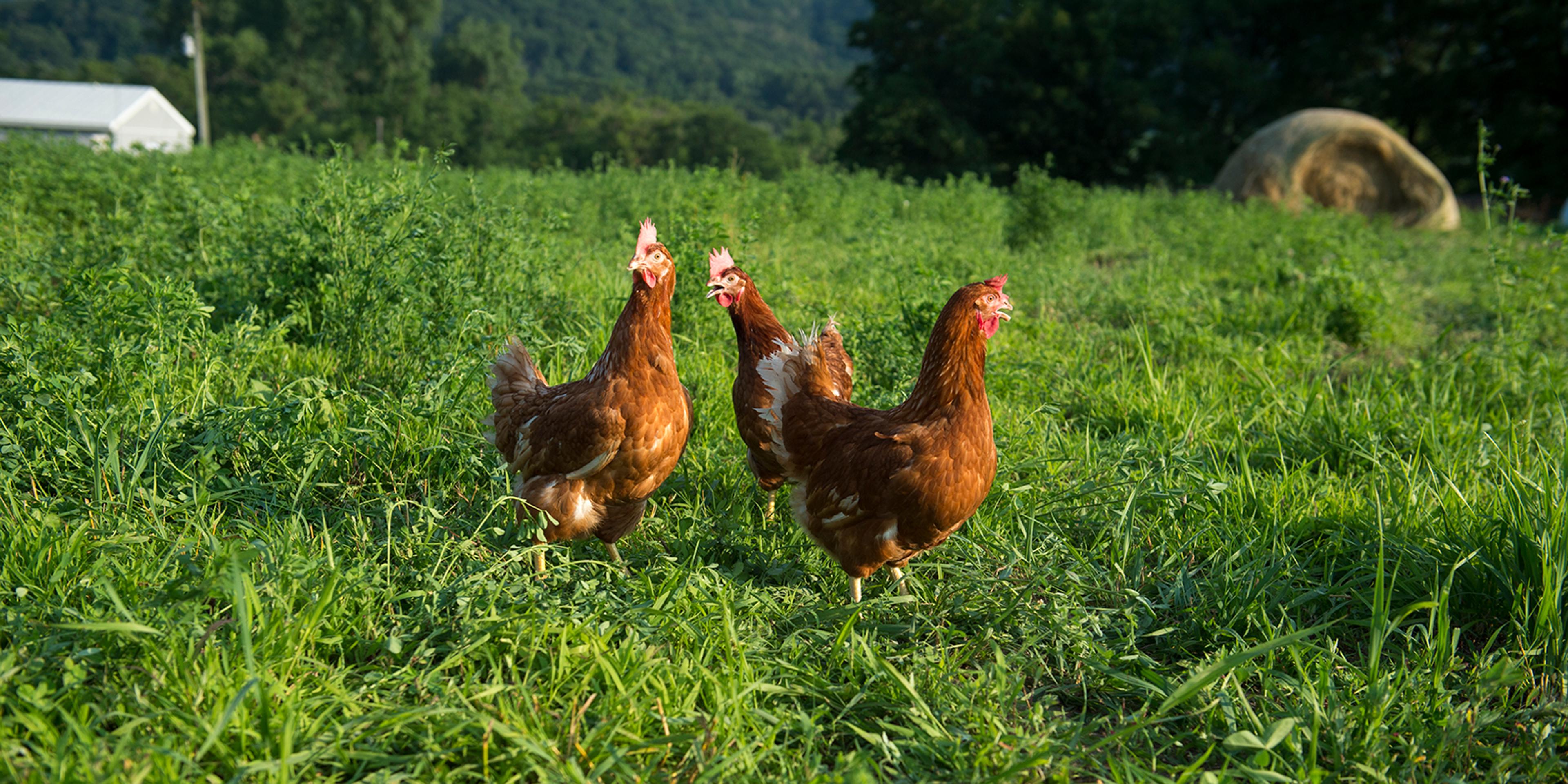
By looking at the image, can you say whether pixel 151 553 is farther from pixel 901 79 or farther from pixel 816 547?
pixel 901 79

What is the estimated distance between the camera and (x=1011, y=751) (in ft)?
5.97

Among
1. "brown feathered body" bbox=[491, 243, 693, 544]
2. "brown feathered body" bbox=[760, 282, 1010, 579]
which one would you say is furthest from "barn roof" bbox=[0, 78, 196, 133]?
"brown feathered body" bbox=[760, 282, 1010, 579]

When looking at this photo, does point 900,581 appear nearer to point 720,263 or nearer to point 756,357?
point 756,357

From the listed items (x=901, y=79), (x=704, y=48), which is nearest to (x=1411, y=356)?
(x=901, y=79)

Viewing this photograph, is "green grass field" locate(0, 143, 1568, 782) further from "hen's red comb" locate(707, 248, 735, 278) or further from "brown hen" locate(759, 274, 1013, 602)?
"hen's red comb" locate(707, 248, 735, 278)

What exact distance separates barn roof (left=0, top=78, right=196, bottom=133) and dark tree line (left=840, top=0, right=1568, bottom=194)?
3541 centimetres

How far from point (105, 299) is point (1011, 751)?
3.74m

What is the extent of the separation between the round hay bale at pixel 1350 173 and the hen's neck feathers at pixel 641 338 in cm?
1392

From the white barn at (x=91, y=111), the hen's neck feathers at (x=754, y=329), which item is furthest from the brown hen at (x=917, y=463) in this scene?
the white barn at (x=91, y=111)

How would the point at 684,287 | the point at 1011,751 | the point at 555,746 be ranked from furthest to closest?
the point at 684,287, the point at 1011,751, the point at 555,746

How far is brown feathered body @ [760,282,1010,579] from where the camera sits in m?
2.34

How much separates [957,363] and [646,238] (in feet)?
3.56

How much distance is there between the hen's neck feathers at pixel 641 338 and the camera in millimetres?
2605

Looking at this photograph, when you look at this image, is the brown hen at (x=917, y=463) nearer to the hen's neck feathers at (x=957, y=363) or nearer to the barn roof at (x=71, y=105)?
the hen's neck feathers at (x=957, y=363)
